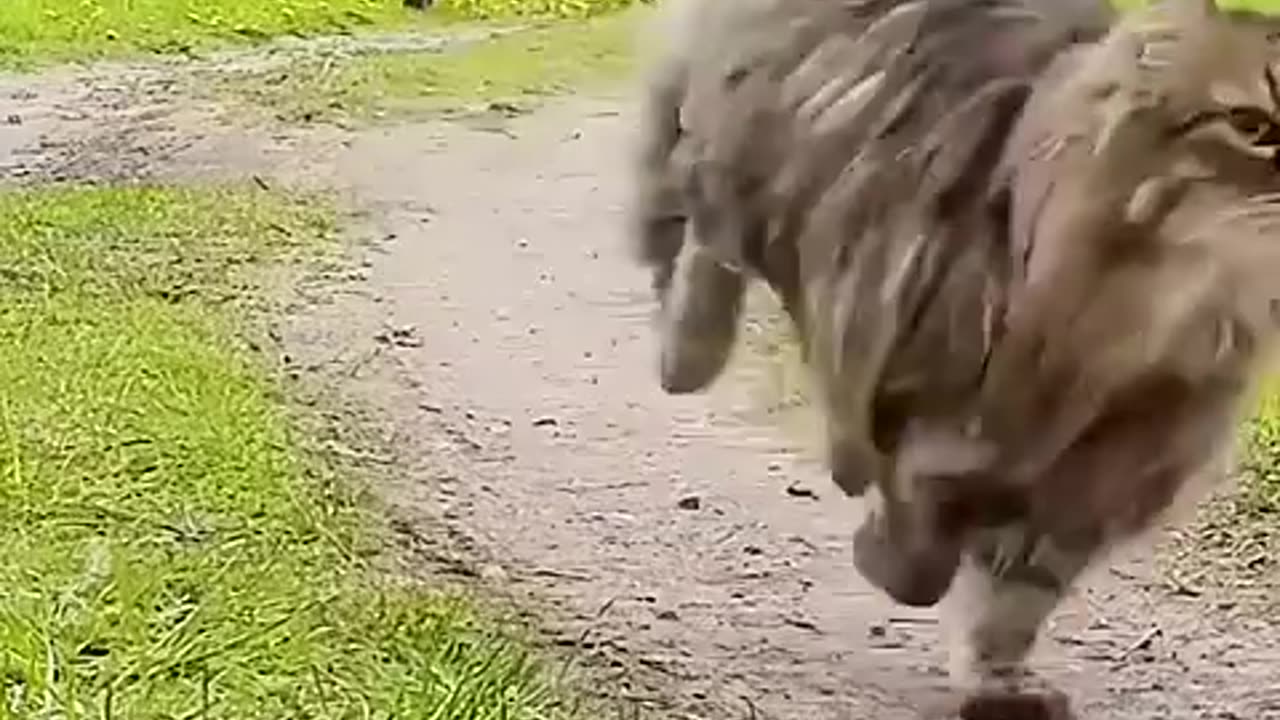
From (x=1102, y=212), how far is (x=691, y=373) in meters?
1.30

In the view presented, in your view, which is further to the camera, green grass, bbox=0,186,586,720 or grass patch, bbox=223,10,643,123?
grass patch, bbox=223,10,643,123

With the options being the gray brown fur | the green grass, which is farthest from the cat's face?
the green grass

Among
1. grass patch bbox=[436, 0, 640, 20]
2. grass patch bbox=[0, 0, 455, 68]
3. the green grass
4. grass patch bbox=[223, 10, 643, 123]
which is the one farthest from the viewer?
grass patch bbox=[436, 0, 640, 20]

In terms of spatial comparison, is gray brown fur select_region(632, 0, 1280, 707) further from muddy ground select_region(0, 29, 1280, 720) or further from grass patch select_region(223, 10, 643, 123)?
grass patch select_region(223, 10, 643, 123)

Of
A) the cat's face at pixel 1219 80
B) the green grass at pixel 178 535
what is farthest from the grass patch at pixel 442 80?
the cat's face at pixel 1219 80

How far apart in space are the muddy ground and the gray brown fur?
232 mm

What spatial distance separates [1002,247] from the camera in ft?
8.32

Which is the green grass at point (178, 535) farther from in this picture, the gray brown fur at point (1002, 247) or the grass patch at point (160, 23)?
the grass patch at point (160, 23)

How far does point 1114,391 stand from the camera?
2467mm

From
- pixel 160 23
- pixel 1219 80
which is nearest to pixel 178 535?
pixel 1219 80

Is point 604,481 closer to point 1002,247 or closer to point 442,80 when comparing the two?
point 1002,247

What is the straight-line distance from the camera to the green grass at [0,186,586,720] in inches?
105

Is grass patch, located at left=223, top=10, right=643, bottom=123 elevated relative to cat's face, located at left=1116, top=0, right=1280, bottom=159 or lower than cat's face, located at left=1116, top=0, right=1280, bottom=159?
lower

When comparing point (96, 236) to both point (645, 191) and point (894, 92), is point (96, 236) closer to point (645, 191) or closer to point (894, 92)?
point (645, 191)
